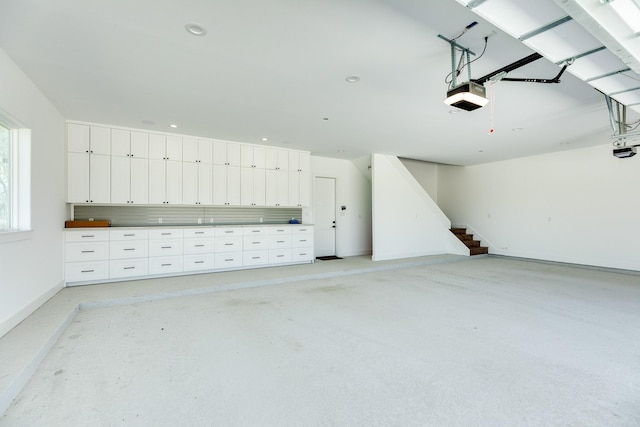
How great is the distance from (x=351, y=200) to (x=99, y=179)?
5697mm

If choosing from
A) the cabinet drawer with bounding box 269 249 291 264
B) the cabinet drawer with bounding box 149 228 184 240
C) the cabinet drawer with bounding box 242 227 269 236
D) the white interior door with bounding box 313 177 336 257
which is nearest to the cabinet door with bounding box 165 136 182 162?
the cabinet drawer with bounding box 149 228 184 240

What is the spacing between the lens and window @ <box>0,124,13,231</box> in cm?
311

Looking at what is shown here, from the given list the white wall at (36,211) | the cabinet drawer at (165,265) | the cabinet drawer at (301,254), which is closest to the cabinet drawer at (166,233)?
the cabinet drawer at (165,265)

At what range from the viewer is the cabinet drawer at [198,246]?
5.42 m

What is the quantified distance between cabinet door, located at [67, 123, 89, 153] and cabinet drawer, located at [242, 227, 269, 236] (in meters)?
2.97

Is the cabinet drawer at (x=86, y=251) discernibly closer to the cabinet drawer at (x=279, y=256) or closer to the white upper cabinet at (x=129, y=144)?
the white upper cabinet at (x=129, y=144)

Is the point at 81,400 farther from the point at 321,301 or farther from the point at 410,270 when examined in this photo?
the point at 410,270

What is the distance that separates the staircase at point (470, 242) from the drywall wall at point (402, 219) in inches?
13.0

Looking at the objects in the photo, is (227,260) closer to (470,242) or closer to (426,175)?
(470,242)

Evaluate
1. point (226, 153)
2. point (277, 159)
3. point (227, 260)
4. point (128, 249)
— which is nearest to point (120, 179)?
point (128, 249)

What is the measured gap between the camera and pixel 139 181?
5.19 meters

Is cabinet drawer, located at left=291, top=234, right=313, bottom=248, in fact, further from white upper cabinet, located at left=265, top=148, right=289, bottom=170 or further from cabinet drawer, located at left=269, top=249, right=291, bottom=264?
white upper cabinet, located at left=265, top=148, right=289, bottom=170

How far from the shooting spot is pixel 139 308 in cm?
382

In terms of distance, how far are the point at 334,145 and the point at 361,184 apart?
2274 millimetres
